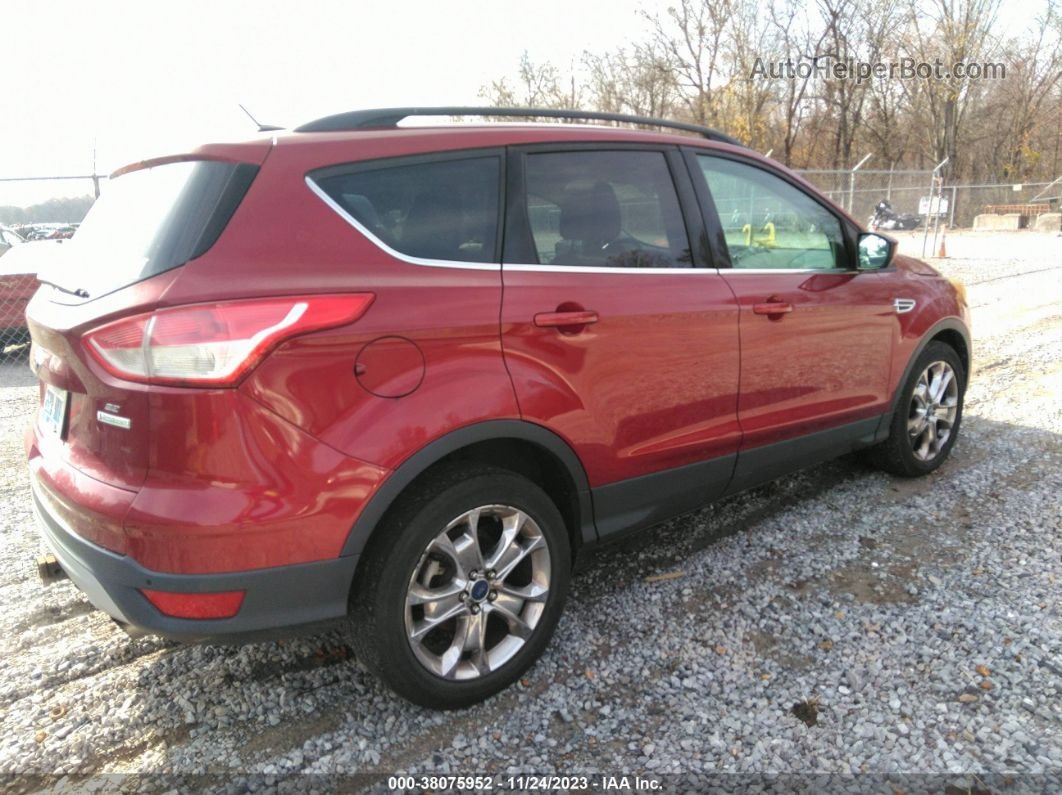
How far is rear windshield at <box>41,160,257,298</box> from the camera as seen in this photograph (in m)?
2.02

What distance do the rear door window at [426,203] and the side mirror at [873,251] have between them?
214cm

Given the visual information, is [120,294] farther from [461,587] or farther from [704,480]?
[704,480]

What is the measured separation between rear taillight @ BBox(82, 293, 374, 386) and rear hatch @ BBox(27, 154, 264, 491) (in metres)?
0.04

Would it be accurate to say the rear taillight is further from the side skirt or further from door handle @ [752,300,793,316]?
door handle @ [752,300,793,316]

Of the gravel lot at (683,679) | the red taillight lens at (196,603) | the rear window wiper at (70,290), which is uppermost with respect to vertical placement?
the rear window wiper at (70,290)

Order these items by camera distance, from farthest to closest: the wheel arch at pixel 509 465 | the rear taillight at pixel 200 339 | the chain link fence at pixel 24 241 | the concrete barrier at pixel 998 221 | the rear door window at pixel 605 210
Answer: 1. the concrete barrier at pixel 998 221
2. the chain link fence at pixel 24 241
3. the rear door window at pixel 605 210
4. the wheel arch at pixel 509 465
5. the rear taillight at pixel 200 339

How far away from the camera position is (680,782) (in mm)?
2156

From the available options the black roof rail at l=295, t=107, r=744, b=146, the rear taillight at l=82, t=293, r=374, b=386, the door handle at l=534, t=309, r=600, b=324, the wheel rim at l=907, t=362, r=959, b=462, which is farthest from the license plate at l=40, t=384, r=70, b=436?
the wheel rim at l=907, t=362, r=959, b=462

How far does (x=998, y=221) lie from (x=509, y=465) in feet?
112

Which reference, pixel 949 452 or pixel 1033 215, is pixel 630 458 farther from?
pixel 1033 215

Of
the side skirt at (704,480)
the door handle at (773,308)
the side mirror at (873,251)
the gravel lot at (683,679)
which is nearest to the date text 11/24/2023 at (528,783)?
the gravel lot at (683,679)

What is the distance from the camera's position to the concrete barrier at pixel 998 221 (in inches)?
1174

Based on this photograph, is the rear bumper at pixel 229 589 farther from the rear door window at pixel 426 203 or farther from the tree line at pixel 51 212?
the tree line at pixel 51 212

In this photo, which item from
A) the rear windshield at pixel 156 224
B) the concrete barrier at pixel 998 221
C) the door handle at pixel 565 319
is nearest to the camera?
the rear windshield at pixel 156 224
